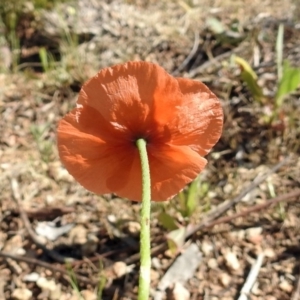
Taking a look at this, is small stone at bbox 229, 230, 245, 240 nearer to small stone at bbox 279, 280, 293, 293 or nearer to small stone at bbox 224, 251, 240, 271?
small stone at bbox 224, 251, 240, 271

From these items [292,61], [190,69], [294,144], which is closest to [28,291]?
[294,144]

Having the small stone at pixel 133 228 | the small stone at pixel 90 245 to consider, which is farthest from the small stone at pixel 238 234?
the small stone at pixel 90 245

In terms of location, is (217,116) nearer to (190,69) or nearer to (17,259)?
(17,259)

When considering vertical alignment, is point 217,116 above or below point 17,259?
above

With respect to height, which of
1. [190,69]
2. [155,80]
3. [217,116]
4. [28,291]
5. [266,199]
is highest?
[155,80]

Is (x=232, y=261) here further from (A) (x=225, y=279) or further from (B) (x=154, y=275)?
(B) (x=154, y=275)

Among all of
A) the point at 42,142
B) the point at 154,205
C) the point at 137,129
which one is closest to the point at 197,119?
the point at 137,129
